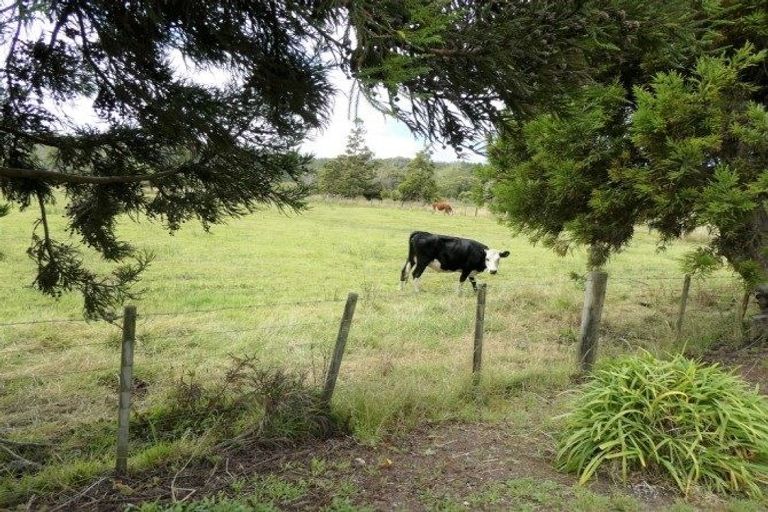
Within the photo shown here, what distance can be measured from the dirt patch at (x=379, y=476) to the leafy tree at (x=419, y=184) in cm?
4953

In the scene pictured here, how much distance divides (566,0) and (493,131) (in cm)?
88

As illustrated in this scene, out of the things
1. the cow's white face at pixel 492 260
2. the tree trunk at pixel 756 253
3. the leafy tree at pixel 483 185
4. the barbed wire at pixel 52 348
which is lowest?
the barbed wire at pixel 52 348

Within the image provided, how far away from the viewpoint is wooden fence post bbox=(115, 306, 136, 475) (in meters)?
3.58

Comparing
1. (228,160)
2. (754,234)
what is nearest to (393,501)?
(228,160)

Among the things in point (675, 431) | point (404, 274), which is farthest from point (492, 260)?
point (675, 431)

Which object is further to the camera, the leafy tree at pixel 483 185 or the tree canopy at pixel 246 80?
the leafy tree at pixel 483 185

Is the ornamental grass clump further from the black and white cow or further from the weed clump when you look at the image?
the black and white cow

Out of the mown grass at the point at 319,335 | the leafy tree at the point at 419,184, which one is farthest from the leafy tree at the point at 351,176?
the mown grass at the point at 319,335

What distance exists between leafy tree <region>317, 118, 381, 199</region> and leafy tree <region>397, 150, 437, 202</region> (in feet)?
13.8

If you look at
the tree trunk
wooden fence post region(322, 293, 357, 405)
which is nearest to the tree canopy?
wooden fence post region(322, 293, 357, 405)

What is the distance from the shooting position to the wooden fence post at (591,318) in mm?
5449

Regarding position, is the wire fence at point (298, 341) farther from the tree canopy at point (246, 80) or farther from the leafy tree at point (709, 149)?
the leafy tree at point (709, 149)

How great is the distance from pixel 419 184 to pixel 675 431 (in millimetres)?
50358

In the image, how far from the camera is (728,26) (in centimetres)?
646
